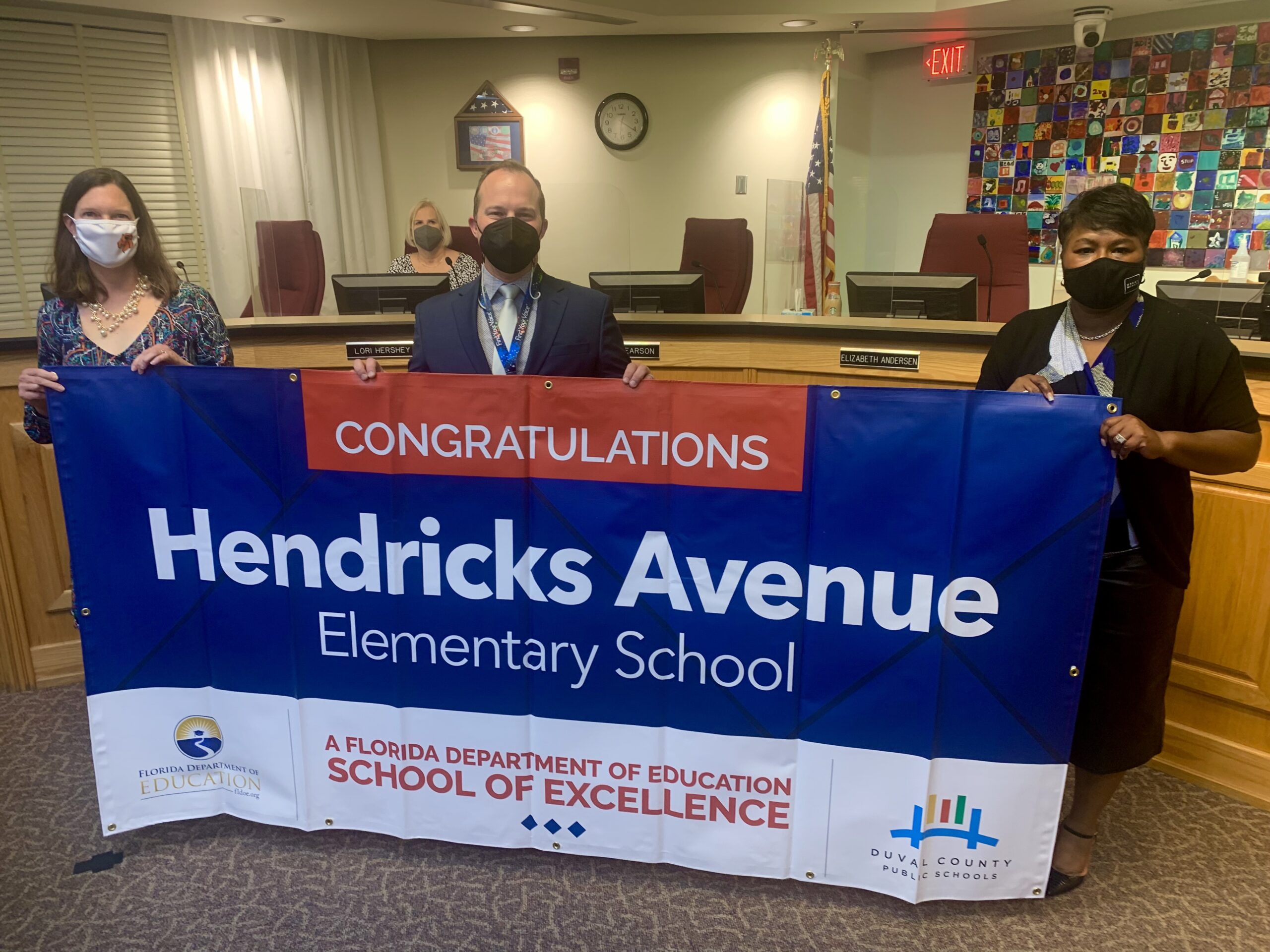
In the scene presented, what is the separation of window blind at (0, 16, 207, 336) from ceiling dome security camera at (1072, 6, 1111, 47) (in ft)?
21.4

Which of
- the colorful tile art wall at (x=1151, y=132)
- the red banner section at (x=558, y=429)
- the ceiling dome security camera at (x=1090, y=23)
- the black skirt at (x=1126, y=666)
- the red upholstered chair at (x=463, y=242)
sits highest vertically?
the ceiling dome security camera at (x=1090, y=23)

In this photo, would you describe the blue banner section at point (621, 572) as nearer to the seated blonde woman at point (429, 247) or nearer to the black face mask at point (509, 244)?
the black face mask at point (509, 244)

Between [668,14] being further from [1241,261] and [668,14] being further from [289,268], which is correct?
[1241,261]

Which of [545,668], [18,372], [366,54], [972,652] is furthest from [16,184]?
[972,652]

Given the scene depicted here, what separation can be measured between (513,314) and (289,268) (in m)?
3.03

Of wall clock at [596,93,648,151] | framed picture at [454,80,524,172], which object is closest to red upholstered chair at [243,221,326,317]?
framed picture at [454,80,524,172]

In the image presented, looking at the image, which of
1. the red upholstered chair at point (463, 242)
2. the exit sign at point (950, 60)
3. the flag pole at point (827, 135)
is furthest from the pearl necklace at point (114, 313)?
the exit sign at point (950, 60)

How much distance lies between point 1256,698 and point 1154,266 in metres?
4.75

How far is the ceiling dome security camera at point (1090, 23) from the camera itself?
5555mm

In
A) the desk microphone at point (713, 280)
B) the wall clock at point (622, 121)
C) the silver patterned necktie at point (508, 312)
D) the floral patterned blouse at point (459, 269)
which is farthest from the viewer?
the wall clock at point (622, 121)

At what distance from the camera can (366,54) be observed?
7145 millimetres

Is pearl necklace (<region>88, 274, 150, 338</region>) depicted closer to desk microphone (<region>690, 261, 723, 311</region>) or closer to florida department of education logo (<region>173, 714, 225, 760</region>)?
florida department of education logo (<region>173, 714, 225, 760</region>)

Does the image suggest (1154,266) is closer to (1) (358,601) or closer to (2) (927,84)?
(2) (927,84)

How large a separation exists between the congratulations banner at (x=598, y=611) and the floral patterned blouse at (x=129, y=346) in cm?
21
